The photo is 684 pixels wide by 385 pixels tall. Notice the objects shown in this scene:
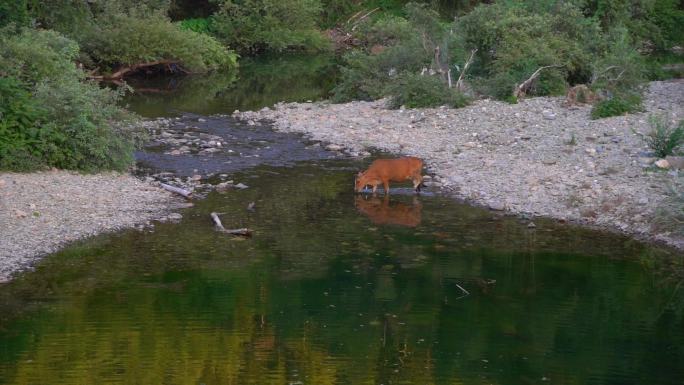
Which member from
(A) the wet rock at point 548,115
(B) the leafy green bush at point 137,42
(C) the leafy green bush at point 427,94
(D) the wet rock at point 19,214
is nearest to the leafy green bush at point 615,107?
(A) the wet rock at point 548,115

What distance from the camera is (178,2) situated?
38.8 meters

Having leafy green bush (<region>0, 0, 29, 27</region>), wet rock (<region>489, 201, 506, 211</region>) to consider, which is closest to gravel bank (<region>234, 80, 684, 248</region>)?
wet rock (<region>489, 201, 506, 211</region>)

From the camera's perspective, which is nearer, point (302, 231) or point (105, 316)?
point (105, 316)

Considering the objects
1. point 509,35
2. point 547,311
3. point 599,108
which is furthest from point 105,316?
point 509,35

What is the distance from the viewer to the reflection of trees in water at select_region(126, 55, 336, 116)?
24.6 meters

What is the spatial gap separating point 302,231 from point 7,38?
757 cm

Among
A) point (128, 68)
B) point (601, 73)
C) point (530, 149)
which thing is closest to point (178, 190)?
point (530, 149)

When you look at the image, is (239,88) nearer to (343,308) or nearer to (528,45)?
(528,45)

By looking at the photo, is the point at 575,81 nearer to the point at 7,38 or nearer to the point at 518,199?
the point at 518,199

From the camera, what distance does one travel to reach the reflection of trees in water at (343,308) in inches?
352

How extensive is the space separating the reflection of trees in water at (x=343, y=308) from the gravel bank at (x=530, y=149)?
90cm

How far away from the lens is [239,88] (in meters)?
28.5

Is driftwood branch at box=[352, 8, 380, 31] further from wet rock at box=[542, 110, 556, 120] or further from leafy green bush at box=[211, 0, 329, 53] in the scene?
wet rock at box=[542, 110, 556, 120]

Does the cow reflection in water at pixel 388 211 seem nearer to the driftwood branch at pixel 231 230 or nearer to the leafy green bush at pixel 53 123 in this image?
the driftwood branch at pixel 231 230
